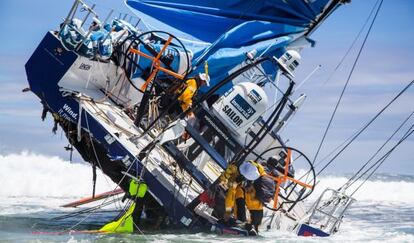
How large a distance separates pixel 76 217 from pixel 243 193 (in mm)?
4187

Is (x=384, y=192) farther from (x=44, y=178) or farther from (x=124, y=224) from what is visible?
(x=124, y=224)

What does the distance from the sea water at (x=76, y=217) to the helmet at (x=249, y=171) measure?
1.07 m

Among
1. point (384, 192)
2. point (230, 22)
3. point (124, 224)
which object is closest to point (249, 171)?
point (124, 224)

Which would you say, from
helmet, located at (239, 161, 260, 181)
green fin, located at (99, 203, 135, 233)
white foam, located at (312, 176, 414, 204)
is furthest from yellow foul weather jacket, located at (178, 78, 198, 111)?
white foam, located at (312, 176, 414, 204)

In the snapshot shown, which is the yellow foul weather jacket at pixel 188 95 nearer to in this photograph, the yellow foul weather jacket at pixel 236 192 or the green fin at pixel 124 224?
the yellow foul weather jacket at pixel 236 192

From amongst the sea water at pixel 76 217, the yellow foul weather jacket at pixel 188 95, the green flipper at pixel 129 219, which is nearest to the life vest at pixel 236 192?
the sea water at pixel 76 217

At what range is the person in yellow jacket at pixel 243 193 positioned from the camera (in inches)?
450

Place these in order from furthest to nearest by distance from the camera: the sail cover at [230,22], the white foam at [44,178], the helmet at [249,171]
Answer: the white foam at [44,178]
the sail cover at [230,22]
the helmet at [249,171]

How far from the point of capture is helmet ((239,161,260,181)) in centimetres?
1136

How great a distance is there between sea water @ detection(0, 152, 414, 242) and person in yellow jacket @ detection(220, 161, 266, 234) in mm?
460

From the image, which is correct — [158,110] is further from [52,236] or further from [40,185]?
[40,185]

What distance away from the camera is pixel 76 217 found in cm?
1388

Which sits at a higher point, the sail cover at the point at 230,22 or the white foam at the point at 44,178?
the sail cover at the point at 230,22

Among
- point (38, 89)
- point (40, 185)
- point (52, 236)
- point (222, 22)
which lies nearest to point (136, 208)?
point (52, 236)
